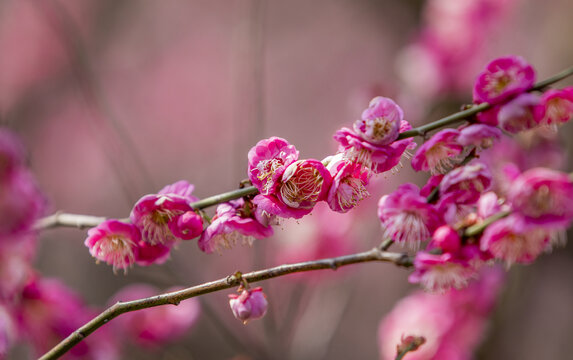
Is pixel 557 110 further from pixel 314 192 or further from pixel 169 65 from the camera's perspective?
pixel 169 65

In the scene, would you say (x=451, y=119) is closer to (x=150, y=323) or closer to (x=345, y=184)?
(x=345, y=184)

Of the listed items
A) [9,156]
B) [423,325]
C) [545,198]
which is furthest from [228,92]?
[545,198]

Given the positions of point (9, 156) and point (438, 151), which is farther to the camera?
point (9, 156)

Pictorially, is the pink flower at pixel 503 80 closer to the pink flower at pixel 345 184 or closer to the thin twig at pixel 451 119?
the thin twig at pixel 451 119

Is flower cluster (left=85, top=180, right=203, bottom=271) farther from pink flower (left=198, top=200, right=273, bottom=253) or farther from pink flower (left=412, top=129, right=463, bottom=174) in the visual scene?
pink flower (left=412, top=129, right=463, bottom=174)

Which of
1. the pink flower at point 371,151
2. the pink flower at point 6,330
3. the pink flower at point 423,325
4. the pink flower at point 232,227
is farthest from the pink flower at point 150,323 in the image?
the pink flower at point 371,151

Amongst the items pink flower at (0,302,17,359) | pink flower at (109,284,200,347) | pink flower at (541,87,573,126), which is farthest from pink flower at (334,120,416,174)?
pink flower at (109,284,200,347)
